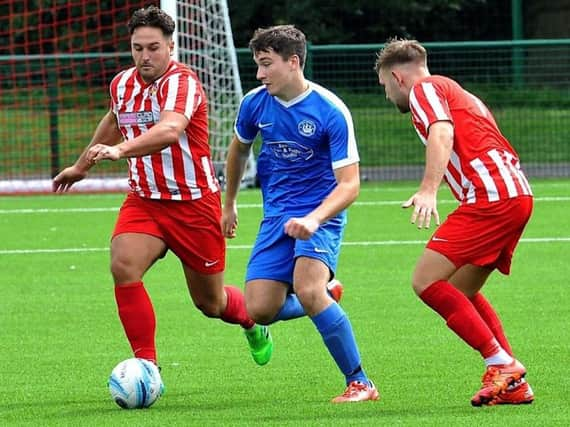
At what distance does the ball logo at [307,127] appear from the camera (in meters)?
6.95

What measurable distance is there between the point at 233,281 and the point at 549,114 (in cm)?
1029

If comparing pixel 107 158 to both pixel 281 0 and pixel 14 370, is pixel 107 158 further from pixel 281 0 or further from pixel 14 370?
pixel 281 0

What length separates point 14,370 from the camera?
7773 mm

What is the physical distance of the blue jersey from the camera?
22.7 ft

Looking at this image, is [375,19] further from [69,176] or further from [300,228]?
[300,228]

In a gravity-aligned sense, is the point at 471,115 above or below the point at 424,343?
above

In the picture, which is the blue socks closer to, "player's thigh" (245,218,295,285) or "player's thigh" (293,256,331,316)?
"player's thigh" (293,256,331,316)

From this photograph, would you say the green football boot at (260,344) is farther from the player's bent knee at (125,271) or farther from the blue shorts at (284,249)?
the player's bent knee at (125,271)

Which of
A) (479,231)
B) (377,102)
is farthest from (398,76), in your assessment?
(377,102)

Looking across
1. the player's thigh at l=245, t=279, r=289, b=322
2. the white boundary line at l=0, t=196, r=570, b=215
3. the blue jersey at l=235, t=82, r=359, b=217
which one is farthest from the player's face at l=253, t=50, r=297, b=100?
the white boundary line at l=0, t=196, r=570, b=215

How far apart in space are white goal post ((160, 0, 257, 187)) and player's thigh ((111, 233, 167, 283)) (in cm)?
964

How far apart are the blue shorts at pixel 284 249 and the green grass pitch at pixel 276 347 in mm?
591

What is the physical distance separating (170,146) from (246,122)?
1.36 feet

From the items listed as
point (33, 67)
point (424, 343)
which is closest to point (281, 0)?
point (33, 67)
